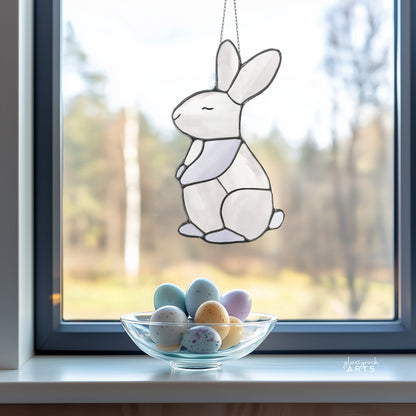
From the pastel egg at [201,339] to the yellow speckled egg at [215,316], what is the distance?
13mm

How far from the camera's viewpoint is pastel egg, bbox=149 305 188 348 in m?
1.06

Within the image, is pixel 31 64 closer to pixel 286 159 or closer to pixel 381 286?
pixel 286 159

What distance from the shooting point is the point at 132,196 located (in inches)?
52.1

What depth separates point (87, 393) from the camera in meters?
1.03

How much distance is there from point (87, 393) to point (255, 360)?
1.14 feet

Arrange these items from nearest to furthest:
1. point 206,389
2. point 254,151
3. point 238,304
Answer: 1. point 206,389
2. point 238,304
3. point 254,151

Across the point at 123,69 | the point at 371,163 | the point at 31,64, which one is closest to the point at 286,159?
the point at 371,163

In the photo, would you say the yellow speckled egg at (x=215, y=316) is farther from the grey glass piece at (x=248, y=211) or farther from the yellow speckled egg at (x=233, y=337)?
the grey glass piece at (x=248, y=211)

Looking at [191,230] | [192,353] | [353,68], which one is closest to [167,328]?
[192,353]

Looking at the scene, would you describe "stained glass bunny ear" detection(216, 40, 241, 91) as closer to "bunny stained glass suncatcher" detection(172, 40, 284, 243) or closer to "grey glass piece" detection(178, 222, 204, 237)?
"bunny stained glass suncatcher" detection(172, 40, 284, 243)

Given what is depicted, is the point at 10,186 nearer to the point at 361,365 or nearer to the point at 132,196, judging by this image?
the point at 132,196

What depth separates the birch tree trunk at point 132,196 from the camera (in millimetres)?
1315

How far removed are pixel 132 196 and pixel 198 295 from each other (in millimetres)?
318

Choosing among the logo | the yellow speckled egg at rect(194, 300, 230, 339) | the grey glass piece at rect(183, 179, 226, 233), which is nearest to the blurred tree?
the logo
